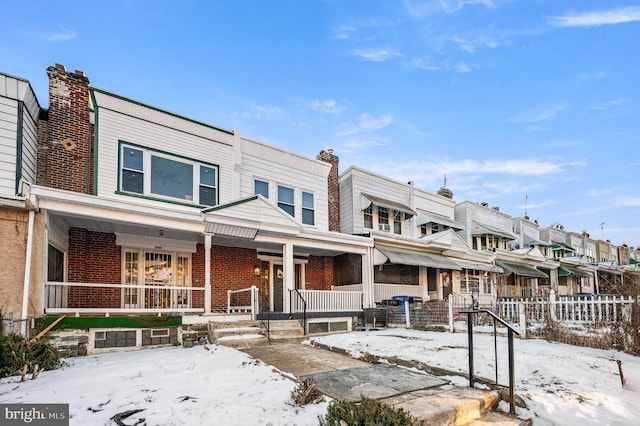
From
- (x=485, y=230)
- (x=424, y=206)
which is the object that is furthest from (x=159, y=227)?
(x=485, y=230)

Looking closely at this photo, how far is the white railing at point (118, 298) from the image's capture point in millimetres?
10203

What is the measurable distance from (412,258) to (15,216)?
555 inches

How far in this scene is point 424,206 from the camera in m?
23.1

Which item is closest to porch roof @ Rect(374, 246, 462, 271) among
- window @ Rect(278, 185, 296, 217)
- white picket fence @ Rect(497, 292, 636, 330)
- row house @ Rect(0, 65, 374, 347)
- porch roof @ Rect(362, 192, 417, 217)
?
row house @ Rect(0, 65, 374, 347)

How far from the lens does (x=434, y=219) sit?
74.3 ft

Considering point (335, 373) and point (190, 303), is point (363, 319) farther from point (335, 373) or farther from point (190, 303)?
point (335, 373)

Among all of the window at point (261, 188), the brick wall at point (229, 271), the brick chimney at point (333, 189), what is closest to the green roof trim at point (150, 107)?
the window at point (261, 188)

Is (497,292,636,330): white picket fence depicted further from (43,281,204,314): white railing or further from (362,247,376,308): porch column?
(43,281,204,314): white railing

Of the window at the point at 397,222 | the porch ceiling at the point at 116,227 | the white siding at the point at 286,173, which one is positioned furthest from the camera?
the window at the point at 397,222

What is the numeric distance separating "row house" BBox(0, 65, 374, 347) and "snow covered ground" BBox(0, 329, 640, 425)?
9.79 ft

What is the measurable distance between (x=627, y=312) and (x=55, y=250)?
48.2ft

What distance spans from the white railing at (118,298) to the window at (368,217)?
8807 mm

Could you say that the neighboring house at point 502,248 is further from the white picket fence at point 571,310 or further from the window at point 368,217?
the white picket fence at point 571,310

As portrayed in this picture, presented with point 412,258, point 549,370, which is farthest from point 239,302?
point 549,370
